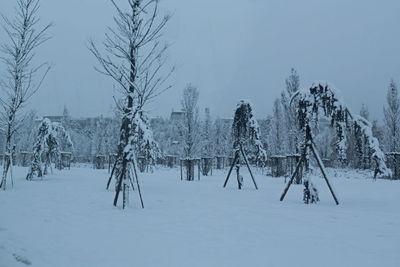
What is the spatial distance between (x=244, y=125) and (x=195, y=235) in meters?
10.4

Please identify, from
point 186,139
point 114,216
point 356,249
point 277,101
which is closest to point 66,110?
point 277,101

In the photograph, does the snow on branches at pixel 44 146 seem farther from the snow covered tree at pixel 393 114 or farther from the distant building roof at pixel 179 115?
the snow covered tree at pixel 393 114

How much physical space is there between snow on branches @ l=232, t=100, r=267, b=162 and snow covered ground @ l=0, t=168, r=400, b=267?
6632mm

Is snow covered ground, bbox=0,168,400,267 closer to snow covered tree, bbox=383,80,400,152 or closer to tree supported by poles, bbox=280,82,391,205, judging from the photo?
tree supported by poles, bbox=280,82,391,205

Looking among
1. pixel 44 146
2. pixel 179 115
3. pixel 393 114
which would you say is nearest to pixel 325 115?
pixel 44 146

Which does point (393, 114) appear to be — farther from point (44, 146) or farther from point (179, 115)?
point (179, 115)

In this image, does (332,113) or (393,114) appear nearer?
(332,113)

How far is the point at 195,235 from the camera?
5.87m

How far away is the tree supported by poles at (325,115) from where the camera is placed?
1027cm

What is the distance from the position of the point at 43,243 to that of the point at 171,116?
339 feet

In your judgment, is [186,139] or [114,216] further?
[186,139]

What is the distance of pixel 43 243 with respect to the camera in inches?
200

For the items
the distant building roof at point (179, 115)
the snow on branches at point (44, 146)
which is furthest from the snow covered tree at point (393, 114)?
the snow on branches at point (44, 146)

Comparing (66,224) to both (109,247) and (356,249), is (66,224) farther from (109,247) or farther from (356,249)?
(356,249)
